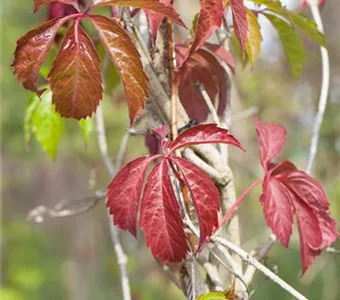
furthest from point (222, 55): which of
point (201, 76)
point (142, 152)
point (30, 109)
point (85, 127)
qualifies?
point (142, 152)

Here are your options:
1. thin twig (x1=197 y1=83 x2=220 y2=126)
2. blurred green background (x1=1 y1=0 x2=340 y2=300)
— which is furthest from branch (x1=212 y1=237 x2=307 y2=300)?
blurred green background (x1=1 y1=0 x2=340 y2=300)

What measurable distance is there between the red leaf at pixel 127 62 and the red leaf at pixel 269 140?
0.26 meters

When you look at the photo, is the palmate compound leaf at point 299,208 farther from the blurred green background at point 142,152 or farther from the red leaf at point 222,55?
the blurred green background at point 142,152

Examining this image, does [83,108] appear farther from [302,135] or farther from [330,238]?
[302,135]

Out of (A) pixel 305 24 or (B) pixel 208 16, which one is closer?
(B) pixel 208 16

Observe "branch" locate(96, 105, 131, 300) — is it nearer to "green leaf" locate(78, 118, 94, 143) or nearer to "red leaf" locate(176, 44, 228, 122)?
"green leaf" locate(78, 118, 94, 143)

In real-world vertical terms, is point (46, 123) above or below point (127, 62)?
below

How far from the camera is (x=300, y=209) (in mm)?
768

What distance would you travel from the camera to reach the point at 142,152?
362 centimetres

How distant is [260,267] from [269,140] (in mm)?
215

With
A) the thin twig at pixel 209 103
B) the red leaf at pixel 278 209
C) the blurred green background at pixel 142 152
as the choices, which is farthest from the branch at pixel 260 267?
the blurred green background at pixel 142 152

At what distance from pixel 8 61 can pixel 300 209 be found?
418 cm

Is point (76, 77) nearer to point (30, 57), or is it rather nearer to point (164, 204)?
point (30, 57)

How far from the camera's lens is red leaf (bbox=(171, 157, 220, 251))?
624 mm
